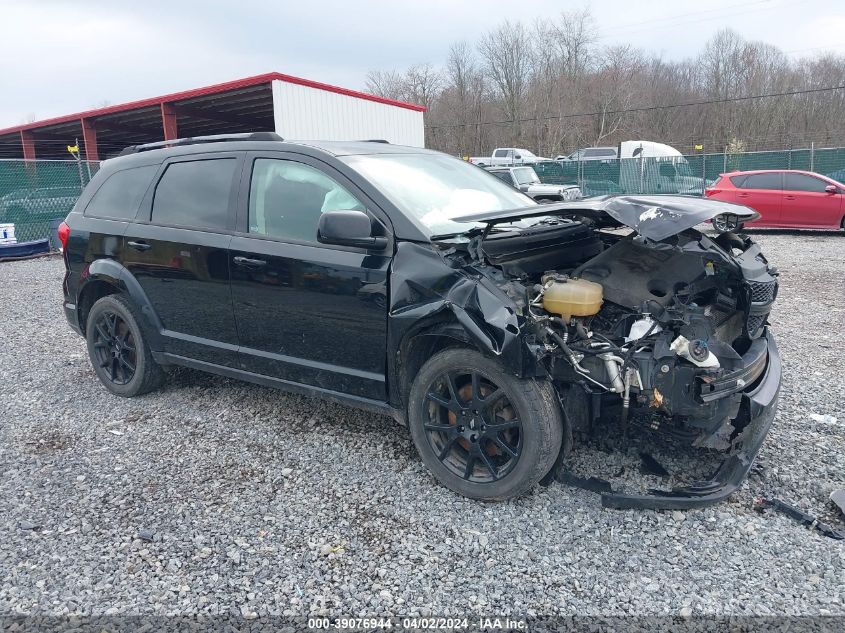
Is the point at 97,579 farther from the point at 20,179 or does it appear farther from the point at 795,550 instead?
the point at 20,179

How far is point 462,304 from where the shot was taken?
9.69ft

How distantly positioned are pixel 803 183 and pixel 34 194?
17472 mm

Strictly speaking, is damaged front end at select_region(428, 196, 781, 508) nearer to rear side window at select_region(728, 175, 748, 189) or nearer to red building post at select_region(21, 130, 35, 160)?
rear side window at select_region(728, 175, 748, 189)

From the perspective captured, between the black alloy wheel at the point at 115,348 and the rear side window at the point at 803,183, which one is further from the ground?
the rear side window at the point at 803,183

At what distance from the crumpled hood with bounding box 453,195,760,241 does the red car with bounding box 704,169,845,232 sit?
1193cm

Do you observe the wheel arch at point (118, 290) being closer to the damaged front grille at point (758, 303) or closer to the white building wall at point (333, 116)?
the damaged front grille at point (758, 303)

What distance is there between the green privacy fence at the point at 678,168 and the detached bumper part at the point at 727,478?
18.8m

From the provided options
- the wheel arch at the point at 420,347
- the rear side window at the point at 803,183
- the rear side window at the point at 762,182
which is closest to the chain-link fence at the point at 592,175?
the rear side window at the point at 762,182

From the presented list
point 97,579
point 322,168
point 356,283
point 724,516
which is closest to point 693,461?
point 724,516

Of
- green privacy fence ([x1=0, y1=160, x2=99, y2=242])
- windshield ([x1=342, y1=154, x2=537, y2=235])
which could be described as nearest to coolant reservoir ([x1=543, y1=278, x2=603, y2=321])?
windshield ([x1=342, y1=154, x2=537, y2=235])

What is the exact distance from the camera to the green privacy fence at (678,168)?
1975cm

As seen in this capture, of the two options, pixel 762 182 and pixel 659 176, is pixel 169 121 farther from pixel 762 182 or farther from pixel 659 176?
pixel 762 182

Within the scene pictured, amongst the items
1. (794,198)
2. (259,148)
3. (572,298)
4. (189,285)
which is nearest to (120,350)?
(189,285)

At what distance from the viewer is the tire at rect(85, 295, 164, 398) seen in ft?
15.0
